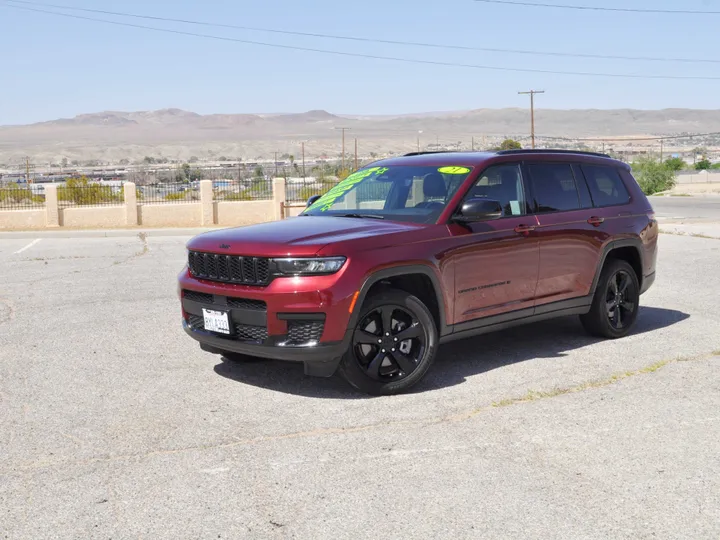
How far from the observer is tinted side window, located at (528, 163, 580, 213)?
790 cm

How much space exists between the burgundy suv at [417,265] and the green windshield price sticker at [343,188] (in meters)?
0.02

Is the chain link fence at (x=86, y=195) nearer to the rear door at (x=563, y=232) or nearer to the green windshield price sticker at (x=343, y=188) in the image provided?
the green windshield price sticker at (x=343, y=188)

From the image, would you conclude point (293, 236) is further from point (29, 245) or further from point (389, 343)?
point (29, 245)

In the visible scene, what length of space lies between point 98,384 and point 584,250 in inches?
175

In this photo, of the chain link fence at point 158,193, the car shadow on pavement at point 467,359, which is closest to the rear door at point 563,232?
the car shadow on pavement at point 467,359

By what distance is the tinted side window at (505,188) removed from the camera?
7.45 m

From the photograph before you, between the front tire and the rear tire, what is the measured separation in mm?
2446

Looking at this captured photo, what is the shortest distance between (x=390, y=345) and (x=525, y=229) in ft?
5.86

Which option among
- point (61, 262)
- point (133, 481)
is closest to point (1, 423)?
point (133, 481)

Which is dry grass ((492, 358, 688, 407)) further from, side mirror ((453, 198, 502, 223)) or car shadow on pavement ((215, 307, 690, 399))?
side mirror ((453, 198, 502, 223))

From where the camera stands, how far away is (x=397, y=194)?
7.56 m

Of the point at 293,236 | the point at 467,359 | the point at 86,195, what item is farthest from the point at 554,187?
the point at 86,195

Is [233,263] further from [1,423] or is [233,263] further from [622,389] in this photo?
[622,389]

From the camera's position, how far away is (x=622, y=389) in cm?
673
